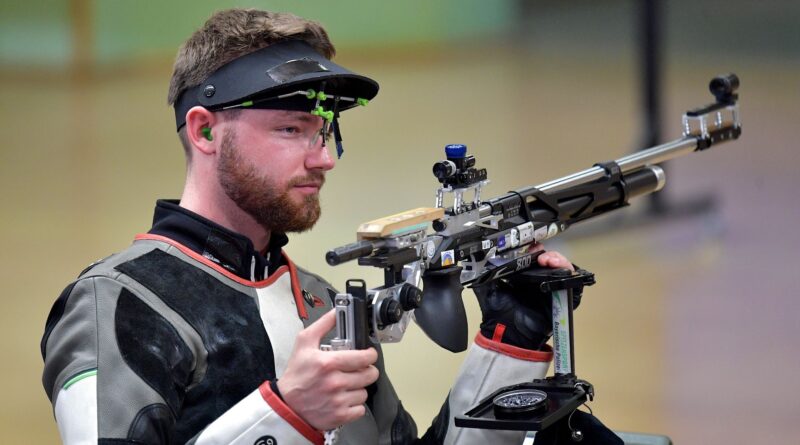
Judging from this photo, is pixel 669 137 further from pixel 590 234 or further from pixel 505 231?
pixel 505 231

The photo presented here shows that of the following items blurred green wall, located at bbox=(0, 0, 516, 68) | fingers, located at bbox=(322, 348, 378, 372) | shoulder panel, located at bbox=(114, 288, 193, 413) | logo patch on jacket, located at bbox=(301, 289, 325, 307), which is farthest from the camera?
blurred green wall, located at bbox=(0, 0, 516, 68)

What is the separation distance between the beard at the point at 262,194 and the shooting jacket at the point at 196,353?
6cm

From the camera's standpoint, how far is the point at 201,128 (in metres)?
1.85

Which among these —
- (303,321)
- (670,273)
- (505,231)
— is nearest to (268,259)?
(303,321)

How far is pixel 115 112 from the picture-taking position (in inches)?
219

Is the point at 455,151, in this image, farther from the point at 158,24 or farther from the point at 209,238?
the point at 158,24

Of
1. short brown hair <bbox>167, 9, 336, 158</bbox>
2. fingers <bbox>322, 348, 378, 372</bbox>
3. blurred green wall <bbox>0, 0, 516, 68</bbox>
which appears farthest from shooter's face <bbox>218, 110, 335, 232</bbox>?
blurred green wall <bbox>0, 0, 516, 68</bbox>

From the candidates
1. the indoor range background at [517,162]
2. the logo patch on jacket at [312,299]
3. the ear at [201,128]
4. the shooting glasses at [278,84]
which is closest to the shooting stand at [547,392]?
the logo patch on jacket at [312,299]

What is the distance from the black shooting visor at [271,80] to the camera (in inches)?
70.4

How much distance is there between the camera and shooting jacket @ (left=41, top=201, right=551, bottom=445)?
159 cm

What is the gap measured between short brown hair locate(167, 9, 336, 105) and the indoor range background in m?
1.92

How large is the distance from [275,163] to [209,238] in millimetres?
159

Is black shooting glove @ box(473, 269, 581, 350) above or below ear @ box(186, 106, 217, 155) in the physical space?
below

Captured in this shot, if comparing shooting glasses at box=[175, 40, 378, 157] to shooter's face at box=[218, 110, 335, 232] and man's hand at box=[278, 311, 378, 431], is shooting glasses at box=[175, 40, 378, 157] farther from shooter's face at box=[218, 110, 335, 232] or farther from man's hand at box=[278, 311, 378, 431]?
man's hand at box=[278, 311, 378, 431]
